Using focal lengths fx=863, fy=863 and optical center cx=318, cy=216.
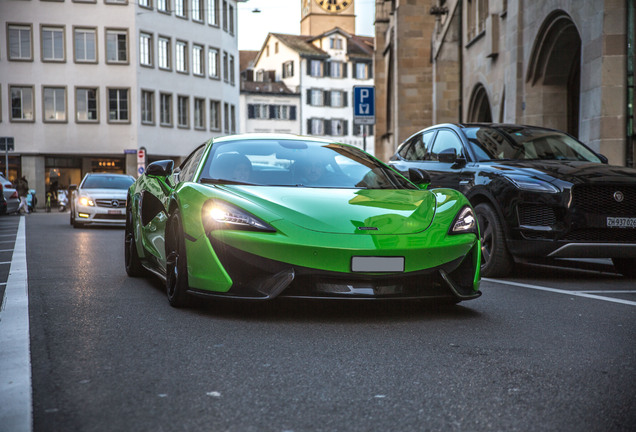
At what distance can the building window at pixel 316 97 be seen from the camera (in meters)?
75.8

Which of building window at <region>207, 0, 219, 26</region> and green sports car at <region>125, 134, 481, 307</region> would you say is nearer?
green sports car at <region>125, 134, 481, 307</region>

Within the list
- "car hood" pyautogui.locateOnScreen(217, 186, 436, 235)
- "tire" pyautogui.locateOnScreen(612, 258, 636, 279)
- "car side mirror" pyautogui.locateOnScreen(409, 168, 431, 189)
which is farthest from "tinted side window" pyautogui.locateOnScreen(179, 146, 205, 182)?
"tire" pyautogui.locateOnScreen(612, 258, 636, 279)

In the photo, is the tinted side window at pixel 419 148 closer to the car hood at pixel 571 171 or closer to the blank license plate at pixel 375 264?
the car hood at pixel 571 171

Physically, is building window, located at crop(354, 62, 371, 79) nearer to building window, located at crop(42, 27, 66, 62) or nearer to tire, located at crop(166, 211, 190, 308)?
building window, located at crop(42, 27, 66, 62)

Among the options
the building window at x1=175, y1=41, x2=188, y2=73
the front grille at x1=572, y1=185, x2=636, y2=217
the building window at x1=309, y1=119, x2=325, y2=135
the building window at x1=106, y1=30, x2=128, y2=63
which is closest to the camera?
the front grille at x1=572, y1=185, x2=636, y2=217

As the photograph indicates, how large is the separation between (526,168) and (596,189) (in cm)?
70

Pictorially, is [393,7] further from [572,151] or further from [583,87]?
[572,151]

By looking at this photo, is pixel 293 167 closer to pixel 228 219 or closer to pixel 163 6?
pixel 228 219

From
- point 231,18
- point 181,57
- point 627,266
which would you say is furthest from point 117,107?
point 627,266

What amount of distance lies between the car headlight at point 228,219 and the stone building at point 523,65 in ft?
35.9

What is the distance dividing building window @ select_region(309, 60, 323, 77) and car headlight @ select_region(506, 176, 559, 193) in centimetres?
6927

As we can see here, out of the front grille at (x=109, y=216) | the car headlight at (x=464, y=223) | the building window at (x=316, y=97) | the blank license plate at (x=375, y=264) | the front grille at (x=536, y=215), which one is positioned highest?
the building window at (x=316, y=97)

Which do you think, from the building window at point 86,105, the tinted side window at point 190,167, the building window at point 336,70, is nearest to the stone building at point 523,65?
the tinted side window at point 190,167

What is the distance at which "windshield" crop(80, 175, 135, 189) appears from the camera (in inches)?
814
